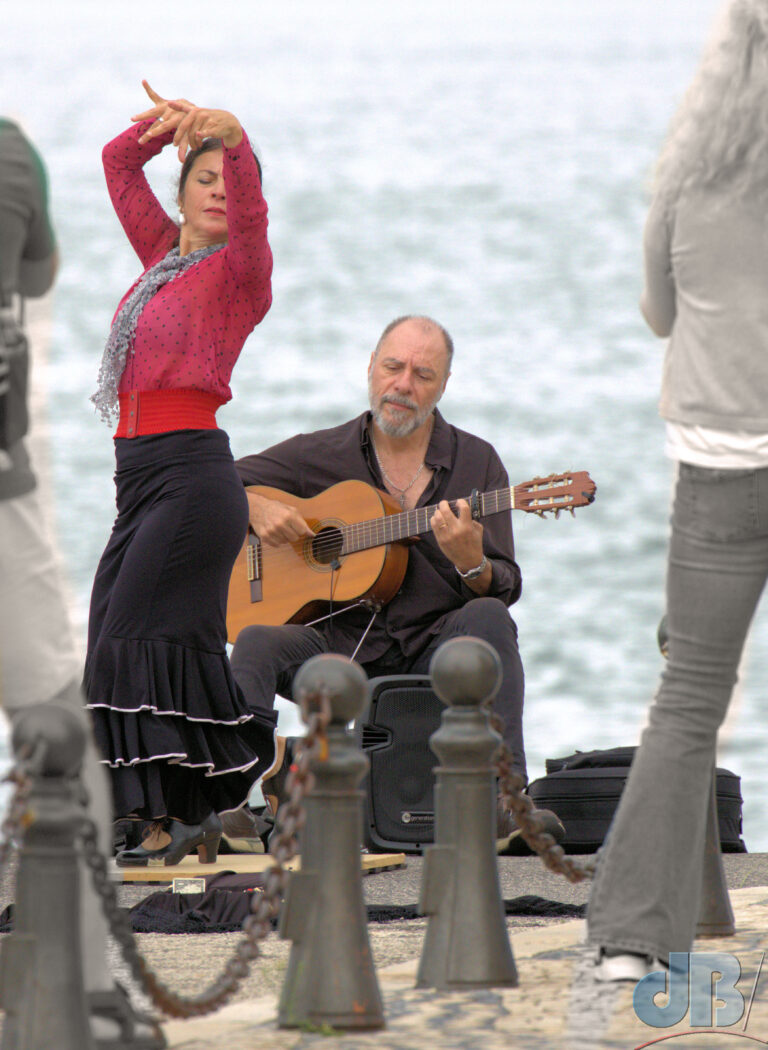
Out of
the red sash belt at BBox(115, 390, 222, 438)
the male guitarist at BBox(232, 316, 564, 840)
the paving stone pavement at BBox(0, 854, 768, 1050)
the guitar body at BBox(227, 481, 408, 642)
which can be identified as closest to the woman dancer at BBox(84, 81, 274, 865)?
the red sash belt at BBox(115, 390, 222, 438)

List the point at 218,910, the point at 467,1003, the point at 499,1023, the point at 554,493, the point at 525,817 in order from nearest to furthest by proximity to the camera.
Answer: the point at 499,1023, the point at 467,1003, the point at 525,817, the point at 218,910, the point at 554,493

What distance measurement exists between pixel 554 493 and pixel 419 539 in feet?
1.62

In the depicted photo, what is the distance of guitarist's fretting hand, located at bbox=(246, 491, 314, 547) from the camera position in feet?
20.2

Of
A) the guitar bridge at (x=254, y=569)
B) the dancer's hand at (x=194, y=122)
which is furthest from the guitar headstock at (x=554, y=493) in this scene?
the dancer's hand at (x=194, y=122)

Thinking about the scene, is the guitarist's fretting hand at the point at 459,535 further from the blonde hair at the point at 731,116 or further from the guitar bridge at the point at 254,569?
the blonde hair at the point at 731,116

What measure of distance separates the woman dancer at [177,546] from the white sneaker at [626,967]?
1924mm

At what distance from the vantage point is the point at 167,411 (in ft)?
16.0

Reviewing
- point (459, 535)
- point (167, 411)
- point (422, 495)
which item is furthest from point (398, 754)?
point (167, 411)

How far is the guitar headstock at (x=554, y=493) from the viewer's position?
584 centimetres

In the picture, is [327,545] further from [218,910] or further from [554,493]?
[218,910]

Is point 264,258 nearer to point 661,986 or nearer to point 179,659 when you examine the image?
point 179,659

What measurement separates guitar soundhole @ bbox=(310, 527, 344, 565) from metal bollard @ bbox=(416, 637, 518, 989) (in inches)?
111

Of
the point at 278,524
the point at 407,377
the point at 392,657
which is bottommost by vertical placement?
the point at 392,657

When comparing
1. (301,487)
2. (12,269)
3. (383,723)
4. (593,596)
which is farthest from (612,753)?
(593,596)
